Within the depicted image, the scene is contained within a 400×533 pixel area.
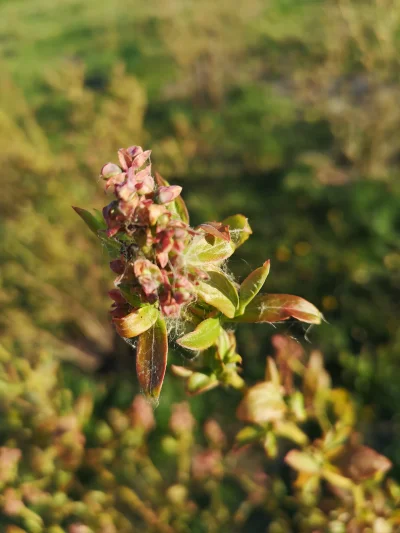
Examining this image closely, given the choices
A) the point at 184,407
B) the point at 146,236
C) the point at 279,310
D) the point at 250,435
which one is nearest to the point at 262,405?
the point at 250,435

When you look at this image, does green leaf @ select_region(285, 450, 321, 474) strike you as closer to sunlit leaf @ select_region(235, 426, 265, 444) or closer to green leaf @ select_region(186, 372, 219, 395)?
sunlit leaf @ select_region(235, 426, 265, 444)

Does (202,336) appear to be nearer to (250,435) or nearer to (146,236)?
(146,236)

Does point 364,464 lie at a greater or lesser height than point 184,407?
greater

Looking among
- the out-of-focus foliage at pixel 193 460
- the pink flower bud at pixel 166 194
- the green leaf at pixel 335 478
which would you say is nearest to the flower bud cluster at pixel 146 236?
the pink flower bud at pixel 166 194

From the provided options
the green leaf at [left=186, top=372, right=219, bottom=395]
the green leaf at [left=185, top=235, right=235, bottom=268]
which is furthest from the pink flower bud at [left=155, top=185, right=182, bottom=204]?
the green leaf at [left=186, top=372, right=219, bottom=395]

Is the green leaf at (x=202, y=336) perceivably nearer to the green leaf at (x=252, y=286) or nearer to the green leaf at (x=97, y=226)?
the green leaf at (x=252, y=286)
